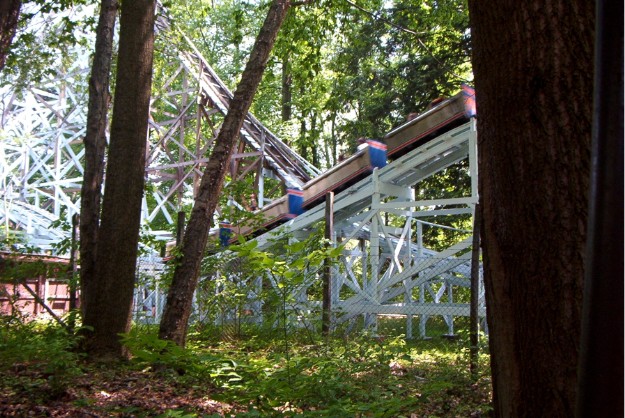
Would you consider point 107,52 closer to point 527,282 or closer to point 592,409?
point 527,282

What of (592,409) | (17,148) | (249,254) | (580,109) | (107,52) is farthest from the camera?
(17,148)

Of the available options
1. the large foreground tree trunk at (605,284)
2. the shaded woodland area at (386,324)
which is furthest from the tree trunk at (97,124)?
the large foreground tree trunk at (605,284)

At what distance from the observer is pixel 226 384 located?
4418 mm

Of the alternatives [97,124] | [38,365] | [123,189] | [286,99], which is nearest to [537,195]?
[38,365]

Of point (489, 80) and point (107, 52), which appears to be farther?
point (107, 52)

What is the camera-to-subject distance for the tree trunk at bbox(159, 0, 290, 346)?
6.85m

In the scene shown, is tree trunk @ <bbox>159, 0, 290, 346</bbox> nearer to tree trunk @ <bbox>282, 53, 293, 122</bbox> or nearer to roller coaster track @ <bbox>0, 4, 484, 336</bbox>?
roller coaster track @ <bbox>0, 4, 484, 336</bbox>

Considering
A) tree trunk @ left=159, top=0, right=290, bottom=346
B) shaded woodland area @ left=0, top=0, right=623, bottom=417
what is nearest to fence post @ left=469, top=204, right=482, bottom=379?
shaded woodland area @ left=0, top=0, right=623, bottom=417

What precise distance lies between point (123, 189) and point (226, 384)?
3349 millimetres

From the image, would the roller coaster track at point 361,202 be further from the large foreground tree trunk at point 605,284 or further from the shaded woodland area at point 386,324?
the large foreground tree trunk at point 605,284

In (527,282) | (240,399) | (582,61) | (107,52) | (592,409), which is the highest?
(107,52)

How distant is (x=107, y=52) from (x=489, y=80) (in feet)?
24.5

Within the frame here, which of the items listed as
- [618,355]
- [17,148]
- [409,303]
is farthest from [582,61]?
[17,148]

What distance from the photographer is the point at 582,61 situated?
1.66 meters
